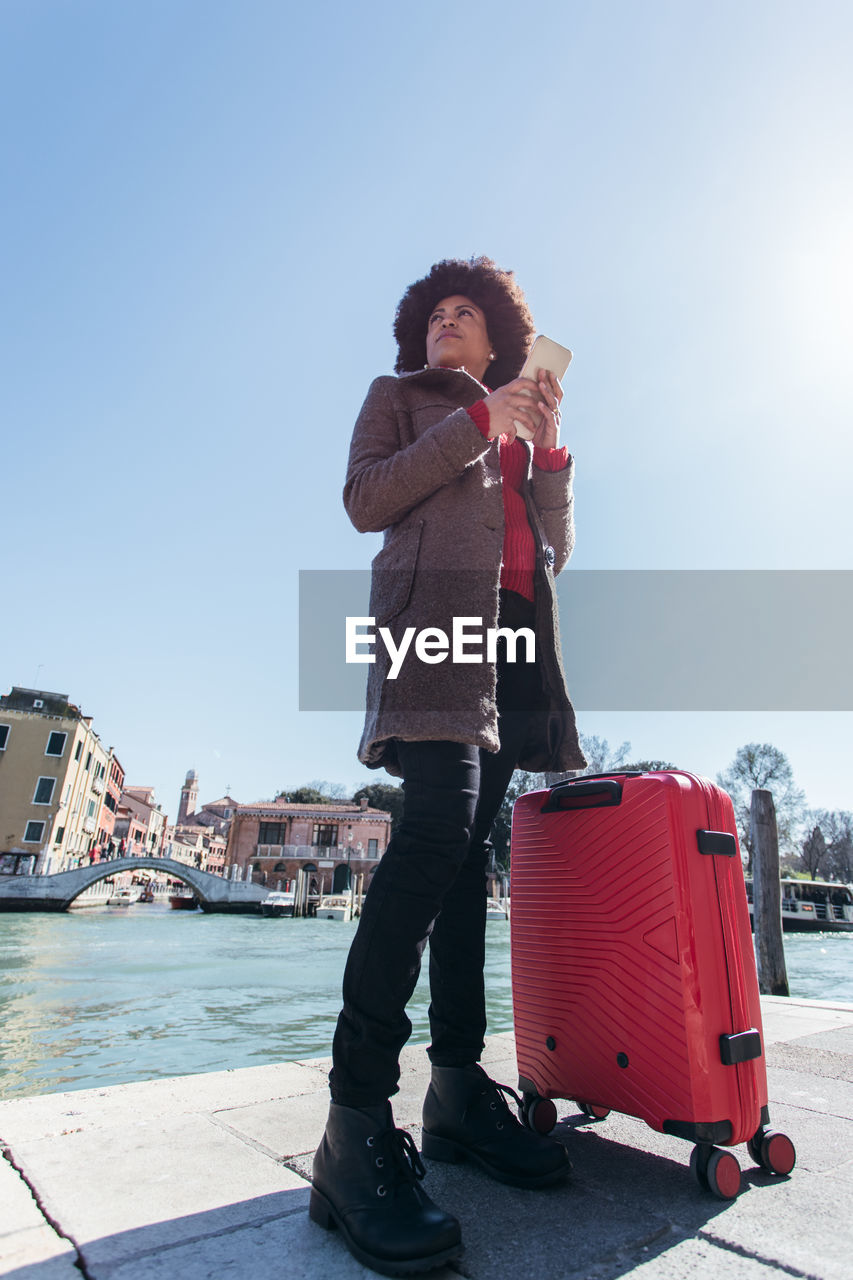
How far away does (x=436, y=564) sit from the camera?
138cm

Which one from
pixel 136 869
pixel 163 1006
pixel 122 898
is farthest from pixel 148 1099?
pixel 122 898

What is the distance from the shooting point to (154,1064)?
3.72 m

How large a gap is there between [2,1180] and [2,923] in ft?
93.6

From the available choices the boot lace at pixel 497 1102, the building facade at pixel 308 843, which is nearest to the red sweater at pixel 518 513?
the boot lace at pixel 497 1102

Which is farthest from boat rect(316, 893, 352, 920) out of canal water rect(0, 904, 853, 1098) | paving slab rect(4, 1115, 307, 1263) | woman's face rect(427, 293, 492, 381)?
woman's face rect(427, 293, 492, 381)

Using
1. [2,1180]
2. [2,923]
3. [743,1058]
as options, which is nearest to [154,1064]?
[2,1180]

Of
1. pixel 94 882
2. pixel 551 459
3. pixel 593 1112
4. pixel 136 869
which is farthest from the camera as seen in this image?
pixel 136 869

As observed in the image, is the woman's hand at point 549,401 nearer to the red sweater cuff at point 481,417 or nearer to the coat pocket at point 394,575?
the red sweater cuff at point 481,417

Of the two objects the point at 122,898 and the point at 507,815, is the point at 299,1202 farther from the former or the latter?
the point at 122,898

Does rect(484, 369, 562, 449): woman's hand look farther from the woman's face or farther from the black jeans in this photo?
the black jeans

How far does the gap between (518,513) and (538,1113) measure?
51.9 inches

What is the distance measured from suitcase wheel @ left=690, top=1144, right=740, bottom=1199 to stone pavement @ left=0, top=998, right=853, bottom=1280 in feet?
0.07

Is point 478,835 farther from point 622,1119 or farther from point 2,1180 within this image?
point 2,1180

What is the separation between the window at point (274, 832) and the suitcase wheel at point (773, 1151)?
5153 cm
